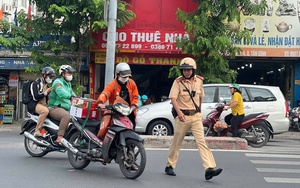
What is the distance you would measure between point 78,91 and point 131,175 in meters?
10.4

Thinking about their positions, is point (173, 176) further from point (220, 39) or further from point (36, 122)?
point (220, 39)

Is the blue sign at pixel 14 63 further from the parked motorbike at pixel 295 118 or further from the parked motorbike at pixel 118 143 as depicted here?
the parked motorbike at pixel 118 143

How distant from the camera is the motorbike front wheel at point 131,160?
7.11 meters

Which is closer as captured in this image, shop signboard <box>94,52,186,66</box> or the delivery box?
the delivery box

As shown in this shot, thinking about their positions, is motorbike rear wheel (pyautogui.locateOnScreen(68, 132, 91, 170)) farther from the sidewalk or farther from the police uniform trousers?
the sidewalk

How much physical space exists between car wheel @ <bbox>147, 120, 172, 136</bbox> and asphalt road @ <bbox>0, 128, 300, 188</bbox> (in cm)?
330

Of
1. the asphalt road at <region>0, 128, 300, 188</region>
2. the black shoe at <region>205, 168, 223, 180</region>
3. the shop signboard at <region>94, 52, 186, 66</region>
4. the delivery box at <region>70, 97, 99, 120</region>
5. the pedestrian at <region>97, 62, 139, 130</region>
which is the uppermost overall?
the shop signboard at <region>94, 52, 186, 66</region>

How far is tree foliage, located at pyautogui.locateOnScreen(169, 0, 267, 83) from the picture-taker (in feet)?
53.5

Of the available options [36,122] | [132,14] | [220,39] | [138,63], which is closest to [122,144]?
[36,122]

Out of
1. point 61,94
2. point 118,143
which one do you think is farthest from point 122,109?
point 61,94

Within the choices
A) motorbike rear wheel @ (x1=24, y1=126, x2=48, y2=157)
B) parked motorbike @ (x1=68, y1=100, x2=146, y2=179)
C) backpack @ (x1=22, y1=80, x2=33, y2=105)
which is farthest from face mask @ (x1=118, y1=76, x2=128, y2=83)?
motorbike rear wheel @ (x1=24, y1=126, x2=48, y2=157)

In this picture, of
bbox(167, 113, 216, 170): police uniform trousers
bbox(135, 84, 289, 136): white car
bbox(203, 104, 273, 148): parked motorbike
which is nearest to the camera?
bbox(167, 113, 216, 170): police uniform trousers

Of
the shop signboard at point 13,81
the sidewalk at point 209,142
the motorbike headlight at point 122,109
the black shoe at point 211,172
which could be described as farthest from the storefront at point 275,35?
the motorbike headlight at point 122,109

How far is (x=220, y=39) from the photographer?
16.0 meters
